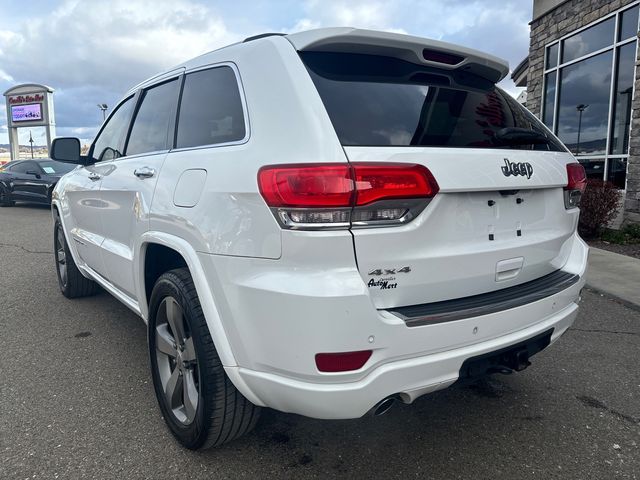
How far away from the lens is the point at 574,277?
2.57m

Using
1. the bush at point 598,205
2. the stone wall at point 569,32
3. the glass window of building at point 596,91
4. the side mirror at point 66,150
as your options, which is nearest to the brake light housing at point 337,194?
the side mirror at point 66,150

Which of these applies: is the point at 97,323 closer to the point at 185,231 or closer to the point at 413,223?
the point at 185,231

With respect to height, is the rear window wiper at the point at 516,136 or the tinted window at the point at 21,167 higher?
the rear window wiper at the point at 516,136

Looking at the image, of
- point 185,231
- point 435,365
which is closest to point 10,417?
point 185,231

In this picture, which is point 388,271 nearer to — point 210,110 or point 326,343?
point 326,343

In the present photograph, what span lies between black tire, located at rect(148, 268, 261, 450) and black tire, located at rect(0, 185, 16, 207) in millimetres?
15991

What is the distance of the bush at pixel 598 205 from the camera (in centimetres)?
787

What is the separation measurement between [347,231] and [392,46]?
0.86 m

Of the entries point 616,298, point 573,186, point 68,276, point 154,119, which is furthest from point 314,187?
point 616,298

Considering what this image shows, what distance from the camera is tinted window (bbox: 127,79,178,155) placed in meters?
2.93

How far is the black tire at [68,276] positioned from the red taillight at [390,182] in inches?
150

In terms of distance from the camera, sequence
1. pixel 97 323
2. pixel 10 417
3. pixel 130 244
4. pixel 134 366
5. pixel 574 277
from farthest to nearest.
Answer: pixel 97 323, pixel 134 366, pixel 130 244, pixel 10 417, pixel 574 277

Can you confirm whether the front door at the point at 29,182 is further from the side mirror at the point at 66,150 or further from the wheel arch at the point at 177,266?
the wheel arch at the point at 177,266

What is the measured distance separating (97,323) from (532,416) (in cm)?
339
